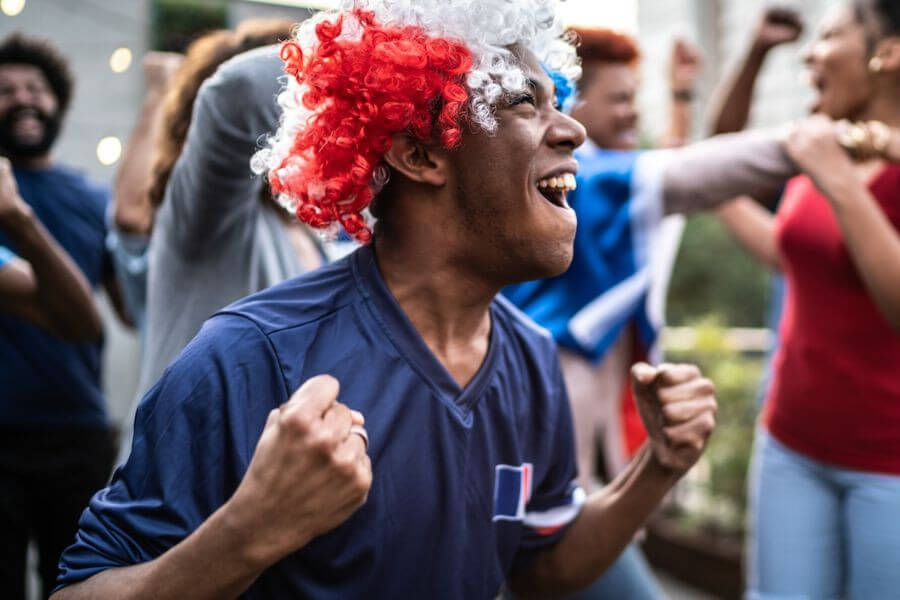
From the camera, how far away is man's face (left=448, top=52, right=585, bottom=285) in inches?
66.1

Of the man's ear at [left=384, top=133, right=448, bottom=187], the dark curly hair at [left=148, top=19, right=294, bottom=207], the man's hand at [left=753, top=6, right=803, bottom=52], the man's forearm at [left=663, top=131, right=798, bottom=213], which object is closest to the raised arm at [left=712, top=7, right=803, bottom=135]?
the man's hand at [left=753, top=6, right=803, bottom=52]

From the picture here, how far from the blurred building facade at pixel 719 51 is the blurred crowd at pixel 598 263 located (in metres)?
5.71

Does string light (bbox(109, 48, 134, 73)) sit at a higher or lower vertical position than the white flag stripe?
higher

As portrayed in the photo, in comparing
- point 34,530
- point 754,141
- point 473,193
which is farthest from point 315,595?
point 34,530

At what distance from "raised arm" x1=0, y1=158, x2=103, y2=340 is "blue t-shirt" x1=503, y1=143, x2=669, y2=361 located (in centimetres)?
141

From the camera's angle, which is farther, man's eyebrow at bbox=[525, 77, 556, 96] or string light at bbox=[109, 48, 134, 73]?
string light at bbox=[109, 48, 134, 73]

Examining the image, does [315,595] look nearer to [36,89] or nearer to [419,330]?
[419,330]

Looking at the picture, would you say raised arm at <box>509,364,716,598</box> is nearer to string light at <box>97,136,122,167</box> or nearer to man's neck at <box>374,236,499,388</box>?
man's neck at <box>374,236,499,388</box>

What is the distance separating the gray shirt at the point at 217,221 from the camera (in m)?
2.02

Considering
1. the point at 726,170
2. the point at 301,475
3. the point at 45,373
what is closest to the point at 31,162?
the point at 45,373

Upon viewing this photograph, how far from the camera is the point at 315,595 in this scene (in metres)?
1.53

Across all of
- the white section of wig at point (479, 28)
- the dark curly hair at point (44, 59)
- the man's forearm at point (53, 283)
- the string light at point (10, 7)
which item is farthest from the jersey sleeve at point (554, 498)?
the string light at point (10, 7)

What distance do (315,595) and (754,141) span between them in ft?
A: 6.02

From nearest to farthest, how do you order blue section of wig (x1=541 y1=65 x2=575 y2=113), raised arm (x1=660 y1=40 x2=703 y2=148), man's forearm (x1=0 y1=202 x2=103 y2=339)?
1. blue section of wig (x1=541 y1=65 x2=575 y2=113)
2. man's forearm (x1=0 y1=202 x2=103 y2=339)
3. raised arm (x1=660 y1=40 x2=703 y2=148)
